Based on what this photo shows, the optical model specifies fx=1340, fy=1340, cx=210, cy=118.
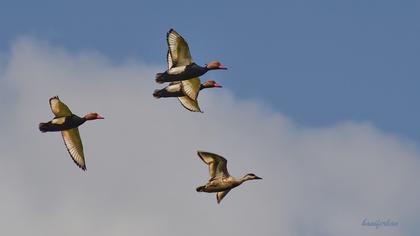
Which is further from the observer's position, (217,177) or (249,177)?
(249,177)

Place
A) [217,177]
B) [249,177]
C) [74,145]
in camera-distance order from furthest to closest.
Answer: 1. [74,145]
2. [249,177]
3. [217,177]

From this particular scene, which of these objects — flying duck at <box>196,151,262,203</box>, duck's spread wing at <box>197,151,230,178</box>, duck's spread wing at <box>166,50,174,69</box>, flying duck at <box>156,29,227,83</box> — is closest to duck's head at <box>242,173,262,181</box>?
flying duck at <box>196,151,262,203</box>

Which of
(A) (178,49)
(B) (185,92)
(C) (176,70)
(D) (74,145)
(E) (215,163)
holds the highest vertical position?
(A) (178,49)

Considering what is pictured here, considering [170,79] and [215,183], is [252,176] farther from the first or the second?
[170,79]

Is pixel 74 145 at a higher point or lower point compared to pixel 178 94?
lower

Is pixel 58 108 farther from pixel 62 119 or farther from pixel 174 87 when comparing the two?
pixel 174 87

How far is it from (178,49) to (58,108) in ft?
17.6

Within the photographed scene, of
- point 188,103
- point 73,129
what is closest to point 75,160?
point 73,129

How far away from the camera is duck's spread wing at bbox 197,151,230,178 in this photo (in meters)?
49.6

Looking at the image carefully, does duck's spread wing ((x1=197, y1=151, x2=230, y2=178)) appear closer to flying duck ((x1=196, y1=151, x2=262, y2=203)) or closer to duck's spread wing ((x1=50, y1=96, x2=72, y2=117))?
flying duck ((x1=196, y1=151, x2=262, y2=203))

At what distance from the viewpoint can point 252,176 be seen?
50.8 metres

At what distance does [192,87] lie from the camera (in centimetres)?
5709

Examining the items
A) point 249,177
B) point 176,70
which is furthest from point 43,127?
point 249,177

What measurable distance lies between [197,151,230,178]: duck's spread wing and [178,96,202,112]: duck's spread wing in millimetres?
7708
